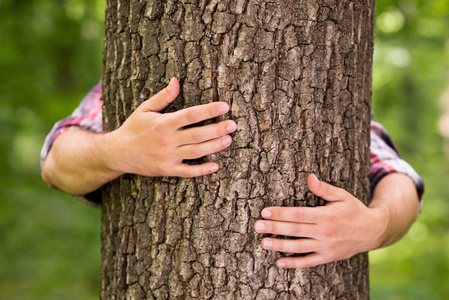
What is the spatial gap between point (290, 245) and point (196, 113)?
553mm

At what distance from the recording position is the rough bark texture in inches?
55.6

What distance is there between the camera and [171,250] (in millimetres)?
1512

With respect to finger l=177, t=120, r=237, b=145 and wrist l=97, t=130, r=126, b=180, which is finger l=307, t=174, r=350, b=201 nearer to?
finger l=177, t=120, r=237, b=145

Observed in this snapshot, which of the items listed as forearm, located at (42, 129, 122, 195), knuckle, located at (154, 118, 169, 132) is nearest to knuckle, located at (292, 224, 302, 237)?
knuckle, located at (154, 118, 169, 132)

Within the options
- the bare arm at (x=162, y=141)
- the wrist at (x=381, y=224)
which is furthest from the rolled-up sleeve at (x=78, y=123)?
the wrist at (x=381, y=224)

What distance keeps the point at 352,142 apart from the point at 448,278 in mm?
6216

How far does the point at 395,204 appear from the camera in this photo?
A: 178cm

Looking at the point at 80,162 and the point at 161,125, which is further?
the point at 80,162

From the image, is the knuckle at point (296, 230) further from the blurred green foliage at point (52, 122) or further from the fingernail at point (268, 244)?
the blurred green foliage at point (52, 122)

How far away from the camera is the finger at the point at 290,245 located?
1423 mm

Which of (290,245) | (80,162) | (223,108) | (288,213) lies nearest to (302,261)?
(290,245)

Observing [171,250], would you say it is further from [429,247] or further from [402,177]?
[429,247]

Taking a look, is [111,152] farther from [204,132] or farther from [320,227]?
[320,227]

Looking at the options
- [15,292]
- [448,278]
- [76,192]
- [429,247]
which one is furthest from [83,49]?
[429,247]
